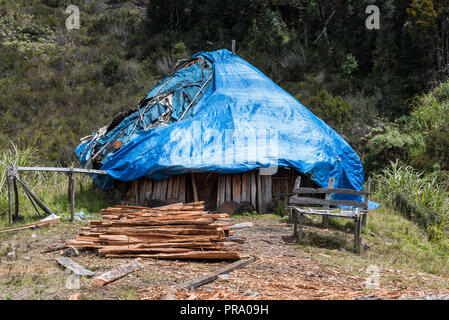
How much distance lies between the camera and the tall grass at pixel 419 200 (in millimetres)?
9883

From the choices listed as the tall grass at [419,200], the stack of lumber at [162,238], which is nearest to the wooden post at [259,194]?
the stack of lumber at [162,238]

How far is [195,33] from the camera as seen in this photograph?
24.3 meters

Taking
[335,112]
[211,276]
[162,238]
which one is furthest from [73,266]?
[335,112]

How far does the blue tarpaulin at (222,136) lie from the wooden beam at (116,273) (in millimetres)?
4106

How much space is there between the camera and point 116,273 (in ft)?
16.5

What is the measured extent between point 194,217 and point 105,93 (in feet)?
58.0

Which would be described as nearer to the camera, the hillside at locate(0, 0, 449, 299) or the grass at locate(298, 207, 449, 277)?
the hillside at locate(0, 0, 449, 299)

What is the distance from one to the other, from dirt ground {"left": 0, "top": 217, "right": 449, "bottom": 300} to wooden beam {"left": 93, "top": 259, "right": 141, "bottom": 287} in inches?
2.8

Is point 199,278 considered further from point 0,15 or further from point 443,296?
point 0,15

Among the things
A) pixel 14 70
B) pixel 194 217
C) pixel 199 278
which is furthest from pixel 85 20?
pixel 199 278

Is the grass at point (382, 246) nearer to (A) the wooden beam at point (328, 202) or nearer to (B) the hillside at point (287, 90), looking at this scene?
(B) the hillside at point (287, 90)

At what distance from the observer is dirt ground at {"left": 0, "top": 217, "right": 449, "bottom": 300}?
14.8ft
